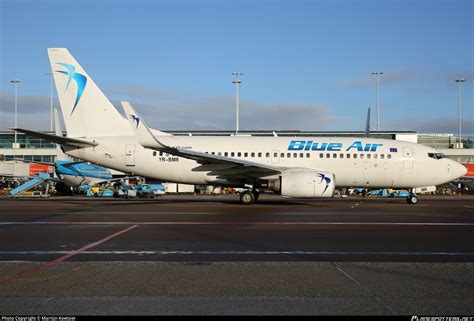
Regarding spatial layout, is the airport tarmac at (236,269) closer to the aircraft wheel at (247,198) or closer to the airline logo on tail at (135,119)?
the airline logo on tail at (135,119)

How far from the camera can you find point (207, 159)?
893 inches

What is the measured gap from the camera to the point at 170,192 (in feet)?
192

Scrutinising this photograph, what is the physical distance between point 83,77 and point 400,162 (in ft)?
57.2

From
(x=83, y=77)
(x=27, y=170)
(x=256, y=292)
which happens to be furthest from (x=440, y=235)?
(x=27, y=170)

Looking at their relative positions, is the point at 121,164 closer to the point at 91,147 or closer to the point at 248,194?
the point at 91,147

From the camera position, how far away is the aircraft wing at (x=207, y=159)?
21734mm

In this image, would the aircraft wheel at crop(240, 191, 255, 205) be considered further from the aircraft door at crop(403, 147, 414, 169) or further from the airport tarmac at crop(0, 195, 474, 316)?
the airport tarmac at crop(0, 195, 474, 316)

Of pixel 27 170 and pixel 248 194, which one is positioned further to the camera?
pixel 27 170

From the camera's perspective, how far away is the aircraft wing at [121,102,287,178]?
2173cm

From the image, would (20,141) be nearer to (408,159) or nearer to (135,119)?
(135,119)

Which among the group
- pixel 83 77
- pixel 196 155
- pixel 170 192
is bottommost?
pixel 170 192

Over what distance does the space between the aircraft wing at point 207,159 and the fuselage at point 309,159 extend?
108 centimetres

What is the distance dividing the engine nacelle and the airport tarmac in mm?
7946

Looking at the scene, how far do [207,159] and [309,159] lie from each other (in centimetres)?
577
